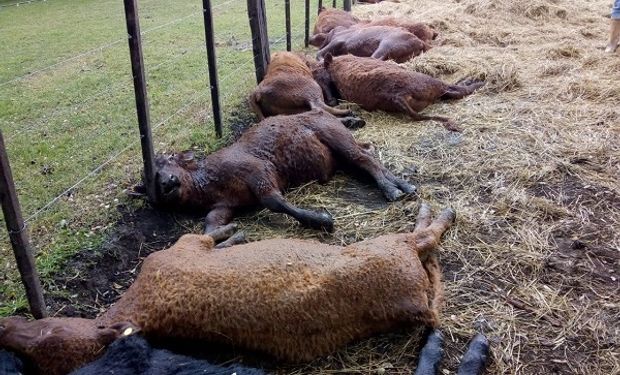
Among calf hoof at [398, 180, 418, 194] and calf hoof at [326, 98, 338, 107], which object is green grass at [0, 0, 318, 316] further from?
calf hoof at [398, 180, 418, 194]

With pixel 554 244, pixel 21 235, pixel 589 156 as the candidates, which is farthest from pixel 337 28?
pixel 21 235

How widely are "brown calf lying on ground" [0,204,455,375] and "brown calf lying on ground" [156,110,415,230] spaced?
3.82 feet

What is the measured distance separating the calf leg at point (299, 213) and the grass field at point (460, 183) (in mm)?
79

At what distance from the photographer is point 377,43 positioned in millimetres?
8539

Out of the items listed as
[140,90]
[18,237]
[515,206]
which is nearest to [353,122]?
[515,206]

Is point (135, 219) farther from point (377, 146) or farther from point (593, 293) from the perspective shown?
point (593, 293)

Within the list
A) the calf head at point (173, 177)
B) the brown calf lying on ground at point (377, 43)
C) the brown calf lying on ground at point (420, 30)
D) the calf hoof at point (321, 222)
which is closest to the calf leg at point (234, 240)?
→ the calf hoof at point (321, 222)

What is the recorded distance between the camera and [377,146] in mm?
5668

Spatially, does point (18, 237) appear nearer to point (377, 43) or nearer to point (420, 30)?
point (377, 43)

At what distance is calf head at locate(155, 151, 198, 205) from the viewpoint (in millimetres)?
4477

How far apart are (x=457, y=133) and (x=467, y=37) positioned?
3.97 meters

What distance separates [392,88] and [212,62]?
2.04m

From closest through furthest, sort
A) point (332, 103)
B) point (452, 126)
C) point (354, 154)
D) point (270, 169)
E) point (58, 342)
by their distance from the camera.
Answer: point (58, 342) → point (270, 169) → point (354, 154) → point (452, 126) → point (332, 103)

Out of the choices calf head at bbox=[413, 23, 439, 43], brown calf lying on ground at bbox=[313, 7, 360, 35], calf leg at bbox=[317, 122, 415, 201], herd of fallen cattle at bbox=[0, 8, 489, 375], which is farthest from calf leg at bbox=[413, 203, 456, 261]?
brown calf lying on ground at bbox=[313, 7, 360, 35]
